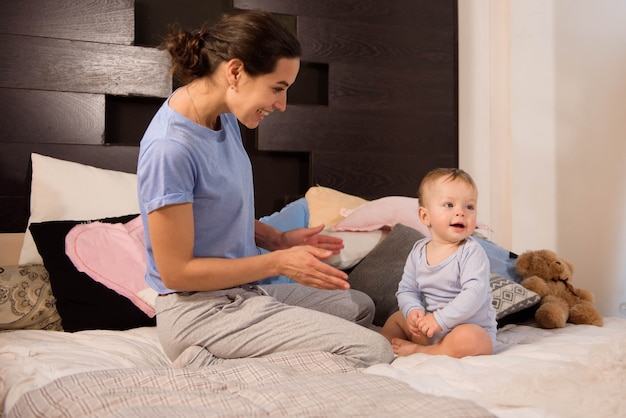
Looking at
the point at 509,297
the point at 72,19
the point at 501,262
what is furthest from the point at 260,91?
the point at 72,19

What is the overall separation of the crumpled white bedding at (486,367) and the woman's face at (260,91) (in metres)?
0.64

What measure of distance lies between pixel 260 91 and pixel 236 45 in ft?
0.40

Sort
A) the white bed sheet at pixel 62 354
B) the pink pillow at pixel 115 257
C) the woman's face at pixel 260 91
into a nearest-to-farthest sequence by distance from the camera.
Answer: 1. the white bed sheet at pixel 62 354
2. the woman's face at pixel 260 91
3. the pink pillow at pixel 115 257

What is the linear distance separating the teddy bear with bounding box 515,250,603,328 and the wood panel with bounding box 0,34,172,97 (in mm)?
1517

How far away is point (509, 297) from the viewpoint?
209cm

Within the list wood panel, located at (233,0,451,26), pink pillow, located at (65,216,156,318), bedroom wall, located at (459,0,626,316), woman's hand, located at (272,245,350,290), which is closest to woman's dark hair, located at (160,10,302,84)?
woman's hand, located at (272,245,350,290)

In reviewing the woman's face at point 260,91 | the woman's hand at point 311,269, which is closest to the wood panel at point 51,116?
the woman's face at point 260,91

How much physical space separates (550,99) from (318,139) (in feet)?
3.98

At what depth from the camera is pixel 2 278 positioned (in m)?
1.94

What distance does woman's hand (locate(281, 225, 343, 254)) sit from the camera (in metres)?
1.85

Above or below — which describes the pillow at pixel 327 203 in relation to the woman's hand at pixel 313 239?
above

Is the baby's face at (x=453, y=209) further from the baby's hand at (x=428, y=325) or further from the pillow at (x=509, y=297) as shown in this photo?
the pillow at (x=509, y=297)

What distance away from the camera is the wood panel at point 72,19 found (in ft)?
8.20

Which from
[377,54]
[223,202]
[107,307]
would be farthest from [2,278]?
[377,54]
